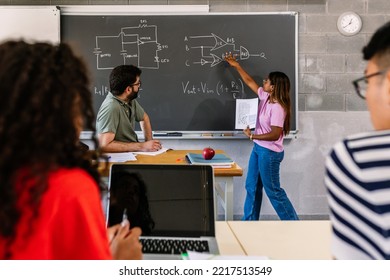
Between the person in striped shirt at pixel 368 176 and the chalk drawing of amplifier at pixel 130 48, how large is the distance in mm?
2825

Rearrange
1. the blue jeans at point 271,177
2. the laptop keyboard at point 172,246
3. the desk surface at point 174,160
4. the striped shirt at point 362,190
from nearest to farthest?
1. the striped shirt at point 362,190
2. the laptop keyboard at point 172,246
3. the desk surface at point 174,160
4. the blue jeans at point 271,177

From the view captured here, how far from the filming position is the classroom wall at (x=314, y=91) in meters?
3.39

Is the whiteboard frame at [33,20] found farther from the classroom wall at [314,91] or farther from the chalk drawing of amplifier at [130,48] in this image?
the chalk drawing of amplifier at [130,48]

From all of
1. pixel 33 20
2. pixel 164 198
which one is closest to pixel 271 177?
pixel 164 198

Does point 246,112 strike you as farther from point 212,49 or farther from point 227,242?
point 227,242

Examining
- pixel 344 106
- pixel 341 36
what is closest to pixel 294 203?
pixel 344 106

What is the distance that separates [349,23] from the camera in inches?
133

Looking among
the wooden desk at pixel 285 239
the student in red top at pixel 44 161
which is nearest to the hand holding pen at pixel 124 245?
the student in red top at pixel 44 161

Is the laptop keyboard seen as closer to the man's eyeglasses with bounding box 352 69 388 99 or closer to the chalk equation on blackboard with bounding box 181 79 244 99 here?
the man's eyeglasses with bounding box 352 69 388 99

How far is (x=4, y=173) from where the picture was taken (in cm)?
56

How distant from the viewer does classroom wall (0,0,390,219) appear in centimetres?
339

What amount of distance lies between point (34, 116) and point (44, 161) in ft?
0.20

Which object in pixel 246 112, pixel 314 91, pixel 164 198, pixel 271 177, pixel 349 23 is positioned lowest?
pixel 271 177

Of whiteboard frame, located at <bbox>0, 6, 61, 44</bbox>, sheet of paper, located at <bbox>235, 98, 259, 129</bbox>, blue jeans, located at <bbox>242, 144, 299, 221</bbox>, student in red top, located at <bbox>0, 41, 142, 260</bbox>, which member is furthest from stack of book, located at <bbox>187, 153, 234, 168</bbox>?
whiteboard frame, located at <bbox>0, 6, 61, 44</bbox>
